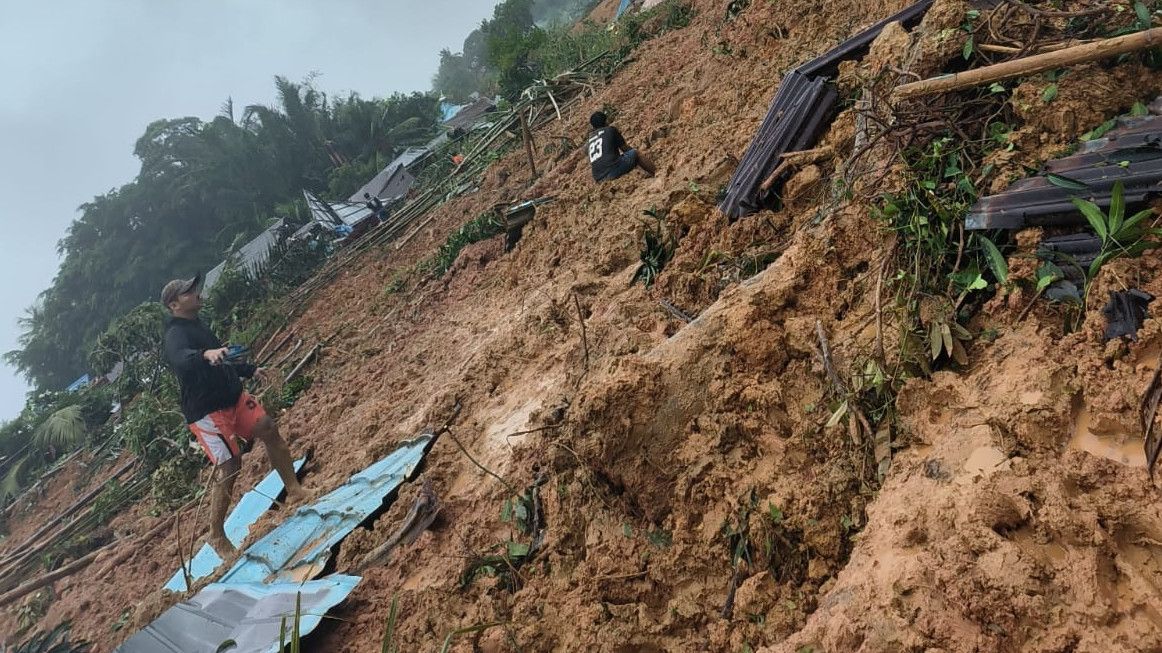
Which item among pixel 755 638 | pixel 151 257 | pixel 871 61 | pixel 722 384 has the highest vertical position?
pixel 151 257

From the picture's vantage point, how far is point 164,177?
25.1 metres

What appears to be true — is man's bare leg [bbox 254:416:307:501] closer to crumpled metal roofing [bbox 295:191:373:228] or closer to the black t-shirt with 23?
the black t-shirt with 23

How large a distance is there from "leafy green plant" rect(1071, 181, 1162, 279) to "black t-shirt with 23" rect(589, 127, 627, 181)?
14.1ft

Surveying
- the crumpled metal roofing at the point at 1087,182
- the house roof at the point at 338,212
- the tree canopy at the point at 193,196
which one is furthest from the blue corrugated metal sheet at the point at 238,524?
the tree canopy at the point at 193,196

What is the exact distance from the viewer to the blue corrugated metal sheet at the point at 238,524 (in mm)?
4359

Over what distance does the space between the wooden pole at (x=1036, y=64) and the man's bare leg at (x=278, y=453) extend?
15.1 feet

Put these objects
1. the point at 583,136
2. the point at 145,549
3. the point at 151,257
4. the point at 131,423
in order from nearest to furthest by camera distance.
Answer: the point at 145,549 < the point at 583,136 < the point at 131,423 < the point at 151,257

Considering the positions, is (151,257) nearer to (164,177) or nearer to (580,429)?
(164,177)

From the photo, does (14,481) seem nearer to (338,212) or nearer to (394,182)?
(338,212)

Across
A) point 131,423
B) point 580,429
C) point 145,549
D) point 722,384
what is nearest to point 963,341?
point 722,384

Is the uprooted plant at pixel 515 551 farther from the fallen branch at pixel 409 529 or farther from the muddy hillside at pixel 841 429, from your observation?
the fallen branch at pixel 409 529

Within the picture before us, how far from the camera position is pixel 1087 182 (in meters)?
1.87

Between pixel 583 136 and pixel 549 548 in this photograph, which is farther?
pixel 583 136

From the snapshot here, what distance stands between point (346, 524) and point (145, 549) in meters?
4.20
